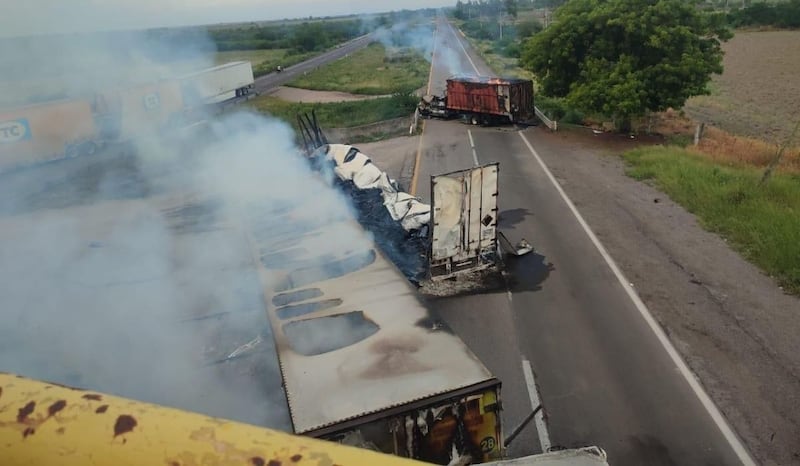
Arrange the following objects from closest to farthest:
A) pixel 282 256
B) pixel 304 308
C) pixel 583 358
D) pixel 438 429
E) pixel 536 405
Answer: pixel 438 429 < pixel 304 308 < pixel 536 405 < pixel 583 358 < pixel 282 256

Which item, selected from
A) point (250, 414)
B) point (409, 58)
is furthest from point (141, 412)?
point (409, 58)

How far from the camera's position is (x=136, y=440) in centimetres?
175

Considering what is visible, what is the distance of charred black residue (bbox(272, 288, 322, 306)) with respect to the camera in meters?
7.16

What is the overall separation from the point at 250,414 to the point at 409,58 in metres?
51.8

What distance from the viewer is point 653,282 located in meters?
10.3

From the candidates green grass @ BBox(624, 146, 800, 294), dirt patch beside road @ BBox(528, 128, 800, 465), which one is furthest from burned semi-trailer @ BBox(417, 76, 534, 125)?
dirt patch beside road @ BBox(528, 128, 800, 465)

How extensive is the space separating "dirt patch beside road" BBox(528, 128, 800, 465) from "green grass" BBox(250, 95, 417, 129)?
44.6 feet

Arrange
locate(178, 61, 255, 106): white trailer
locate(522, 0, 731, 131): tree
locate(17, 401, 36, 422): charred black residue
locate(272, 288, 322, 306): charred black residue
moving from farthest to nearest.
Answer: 1. locate(178, 61, 255, 106): white trailer
2. locate(522, 0, 731, 131): tree
3. locate(272, 288, 322, 306): charred black residue
4. locate(17, 401, 36, 422): charred black residue

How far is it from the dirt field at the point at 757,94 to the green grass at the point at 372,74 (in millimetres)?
16511

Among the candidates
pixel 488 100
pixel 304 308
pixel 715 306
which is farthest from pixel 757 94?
pixel 304 308

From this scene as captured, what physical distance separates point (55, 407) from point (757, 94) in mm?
39424

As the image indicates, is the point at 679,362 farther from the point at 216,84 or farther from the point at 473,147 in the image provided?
the point at 216,84

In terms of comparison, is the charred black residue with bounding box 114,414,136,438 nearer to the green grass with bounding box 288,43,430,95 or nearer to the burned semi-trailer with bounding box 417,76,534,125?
the burned semi-trailer with bounding box 417,76,534,125

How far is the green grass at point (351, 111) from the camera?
90.4 ft
